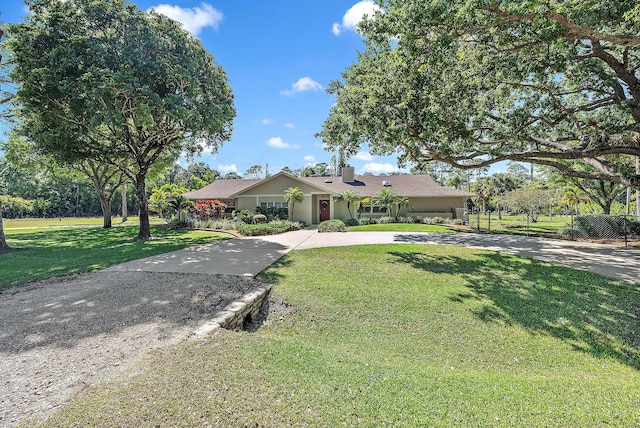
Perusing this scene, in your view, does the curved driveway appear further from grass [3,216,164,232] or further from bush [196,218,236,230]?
grass [3,216,164,232]

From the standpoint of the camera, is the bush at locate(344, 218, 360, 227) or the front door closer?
the bush at locate(344, 218, 360, 227)

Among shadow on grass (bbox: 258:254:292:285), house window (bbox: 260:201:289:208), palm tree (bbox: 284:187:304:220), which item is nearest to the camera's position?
shadow on grass (bbox: 258:254:292:285)

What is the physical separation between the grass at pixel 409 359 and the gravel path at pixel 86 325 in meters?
0.43

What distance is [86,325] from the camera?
4.38m

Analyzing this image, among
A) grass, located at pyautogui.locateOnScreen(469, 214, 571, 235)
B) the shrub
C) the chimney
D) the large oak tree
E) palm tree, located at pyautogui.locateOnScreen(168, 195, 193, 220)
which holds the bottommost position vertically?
grass, located at pyautogui.locateOnScreen(469, 214, 571, 235)

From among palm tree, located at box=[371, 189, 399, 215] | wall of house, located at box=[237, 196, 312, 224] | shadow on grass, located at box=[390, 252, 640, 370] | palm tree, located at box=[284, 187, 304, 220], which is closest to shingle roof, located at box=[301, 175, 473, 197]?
palm tree, located at box=[371, 189, 399, 215]

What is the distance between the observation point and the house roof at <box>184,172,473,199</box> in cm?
2439

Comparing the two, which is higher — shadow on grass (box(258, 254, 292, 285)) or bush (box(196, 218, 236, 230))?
bush (box(196, 218, 236, 230))

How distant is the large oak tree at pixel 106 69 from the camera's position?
1034 centimetres

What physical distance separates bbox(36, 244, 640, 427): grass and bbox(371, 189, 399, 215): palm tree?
1437 centimetres

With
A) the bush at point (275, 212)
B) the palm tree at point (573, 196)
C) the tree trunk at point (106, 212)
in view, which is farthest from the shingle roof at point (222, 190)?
the palm tree at point (573, 196)

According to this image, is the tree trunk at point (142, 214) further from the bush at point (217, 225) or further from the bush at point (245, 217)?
the bush at point (245, 217)

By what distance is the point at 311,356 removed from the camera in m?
3.79

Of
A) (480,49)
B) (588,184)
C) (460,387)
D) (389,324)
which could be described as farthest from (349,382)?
(588,184)
